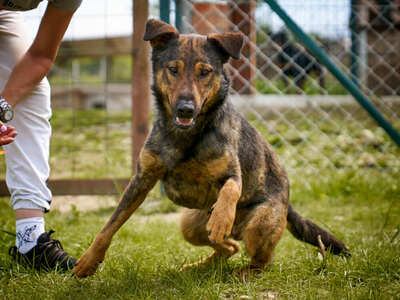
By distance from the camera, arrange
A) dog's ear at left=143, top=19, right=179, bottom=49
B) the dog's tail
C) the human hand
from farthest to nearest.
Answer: the dog's tail < dog's ear at left=143, top=19, right=179, bottom=49 < the human hand

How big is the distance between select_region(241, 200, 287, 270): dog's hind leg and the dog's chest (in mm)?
328

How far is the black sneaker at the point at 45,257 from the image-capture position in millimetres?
2689

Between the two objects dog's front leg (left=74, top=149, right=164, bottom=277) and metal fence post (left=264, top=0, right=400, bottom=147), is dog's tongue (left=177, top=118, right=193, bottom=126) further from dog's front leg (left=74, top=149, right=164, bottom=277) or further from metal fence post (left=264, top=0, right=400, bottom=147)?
metal fence post (left=264, top=0, right=400, bottom=147)

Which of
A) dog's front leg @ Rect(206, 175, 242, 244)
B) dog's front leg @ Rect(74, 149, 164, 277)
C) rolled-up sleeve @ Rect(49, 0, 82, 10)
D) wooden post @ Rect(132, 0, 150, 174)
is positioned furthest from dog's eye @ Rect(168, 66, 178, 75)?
wooden post @ Rect(132, 0, 150, 174)

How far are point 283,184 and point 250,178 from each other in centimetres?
32

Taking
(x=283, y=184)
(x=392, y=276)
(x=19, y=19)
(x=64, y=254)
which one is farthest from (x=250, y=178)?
(x=19, y=19)

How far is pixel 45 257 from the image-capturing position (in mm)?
2688

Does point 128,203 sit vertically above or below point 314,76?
below

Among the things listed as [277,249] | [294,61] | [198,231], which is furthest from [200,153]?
[294,61]

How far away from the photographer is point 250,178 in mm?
3006

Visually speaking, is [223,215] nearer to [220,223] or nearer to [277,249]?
[220,223]

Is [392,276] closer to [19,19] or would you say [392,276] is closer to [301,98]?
[19,19]

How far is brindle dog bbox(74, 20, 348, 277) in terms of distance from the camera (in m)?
2.51

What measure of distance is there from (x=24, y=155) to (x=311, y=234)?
1.99 metres
